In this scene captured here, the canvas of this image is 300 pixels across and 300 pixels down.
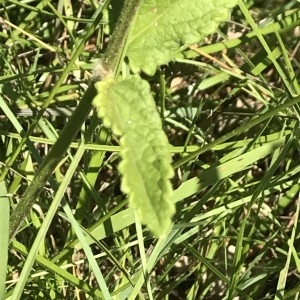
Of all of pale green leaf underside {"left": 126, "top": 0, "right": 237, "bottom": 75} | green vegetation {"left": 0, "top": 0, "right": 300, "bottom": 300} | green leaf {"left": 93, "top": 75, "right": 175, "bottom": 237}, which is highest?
pale green leaf underside {"left": 126, "top": 0, "right": 237, "bottom": 75}

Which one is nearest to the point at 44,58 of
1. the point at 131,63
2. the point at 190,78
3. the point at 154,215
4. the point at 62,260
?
the point at 190,78

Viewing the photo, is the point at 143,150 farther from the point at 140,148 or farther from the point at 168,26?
the point at 168,26

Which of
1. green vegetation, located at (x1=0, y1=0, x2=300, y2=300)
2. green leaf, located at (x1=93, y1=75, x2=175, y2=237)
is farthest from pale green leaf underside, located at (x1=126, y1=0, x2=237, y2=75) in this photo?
green leaf, located at (x1=93, y1=75, x2=175, y2=237)

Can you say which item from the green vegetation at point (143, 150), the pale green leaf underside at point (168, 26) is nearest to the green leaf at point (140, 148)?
the green vegetation at point (143, 150)

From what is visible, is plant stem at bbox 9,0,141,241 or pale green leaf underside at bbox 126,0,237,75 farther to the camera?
pale green leaf underside at bbox 126,0,237,75

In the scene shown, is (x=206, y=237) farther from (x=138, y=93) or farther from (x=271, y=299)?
(x=138, y=93)

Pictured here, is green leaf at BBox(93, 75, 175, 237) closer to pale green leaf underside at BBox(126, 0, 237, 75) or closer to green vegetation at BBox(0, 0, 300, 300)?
green vegetation at BBox(0, 0, 300, 300)

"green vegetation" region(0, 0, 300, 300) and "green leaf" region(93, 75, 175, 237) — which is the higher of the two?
"green leaf" region(93, 75, 175, 237)

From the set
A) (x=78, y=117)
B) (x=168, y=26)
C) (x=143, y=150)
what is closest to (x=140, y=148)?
(x=143, y=150)
